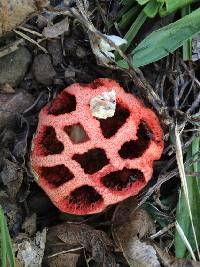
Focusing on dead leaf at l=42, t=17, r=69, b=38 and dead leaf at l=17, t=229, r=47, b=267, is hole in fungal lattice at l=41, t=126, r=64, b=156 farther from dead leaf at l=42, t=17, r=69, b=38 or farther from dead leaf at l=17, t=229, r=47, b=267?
dead leaf at l=42, t=17, r=69, b=38

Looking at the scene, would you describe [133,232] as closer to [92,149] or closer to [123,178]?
[123,178]

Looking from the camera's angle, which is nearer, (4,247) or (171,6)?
(4,247)

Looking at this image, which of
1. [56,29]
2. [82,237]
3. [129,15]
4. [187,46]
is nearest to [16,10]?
[56,29]

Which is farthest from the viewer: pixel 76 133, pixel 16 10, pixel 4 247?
pixel 16 10

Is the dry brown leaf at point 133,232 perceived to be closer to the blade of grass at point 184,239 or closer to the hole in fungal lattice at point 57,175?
the blade of grass at point 184,239

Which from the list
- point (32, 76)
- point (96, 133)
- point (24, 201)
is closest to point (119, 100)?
point (96, 133)

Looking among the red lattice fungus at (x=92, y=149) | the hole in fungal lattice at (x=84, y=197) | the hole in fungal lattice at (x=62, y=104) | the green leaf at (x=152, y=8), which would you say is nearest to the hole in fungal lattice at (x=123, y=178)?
the red lattice fungus at (x=92, y=149)

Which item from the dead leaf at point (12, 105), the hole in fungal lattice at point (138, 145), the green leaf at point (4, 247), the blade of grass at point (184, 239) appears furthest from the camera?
the dead leaf at point (12, 105)

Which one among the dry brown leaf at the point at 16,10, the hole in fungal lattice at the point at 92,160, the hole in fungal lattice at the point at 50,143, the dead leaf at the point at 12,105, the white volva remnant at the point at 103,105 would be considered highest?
the dry brown leaf at the point at 16,10
